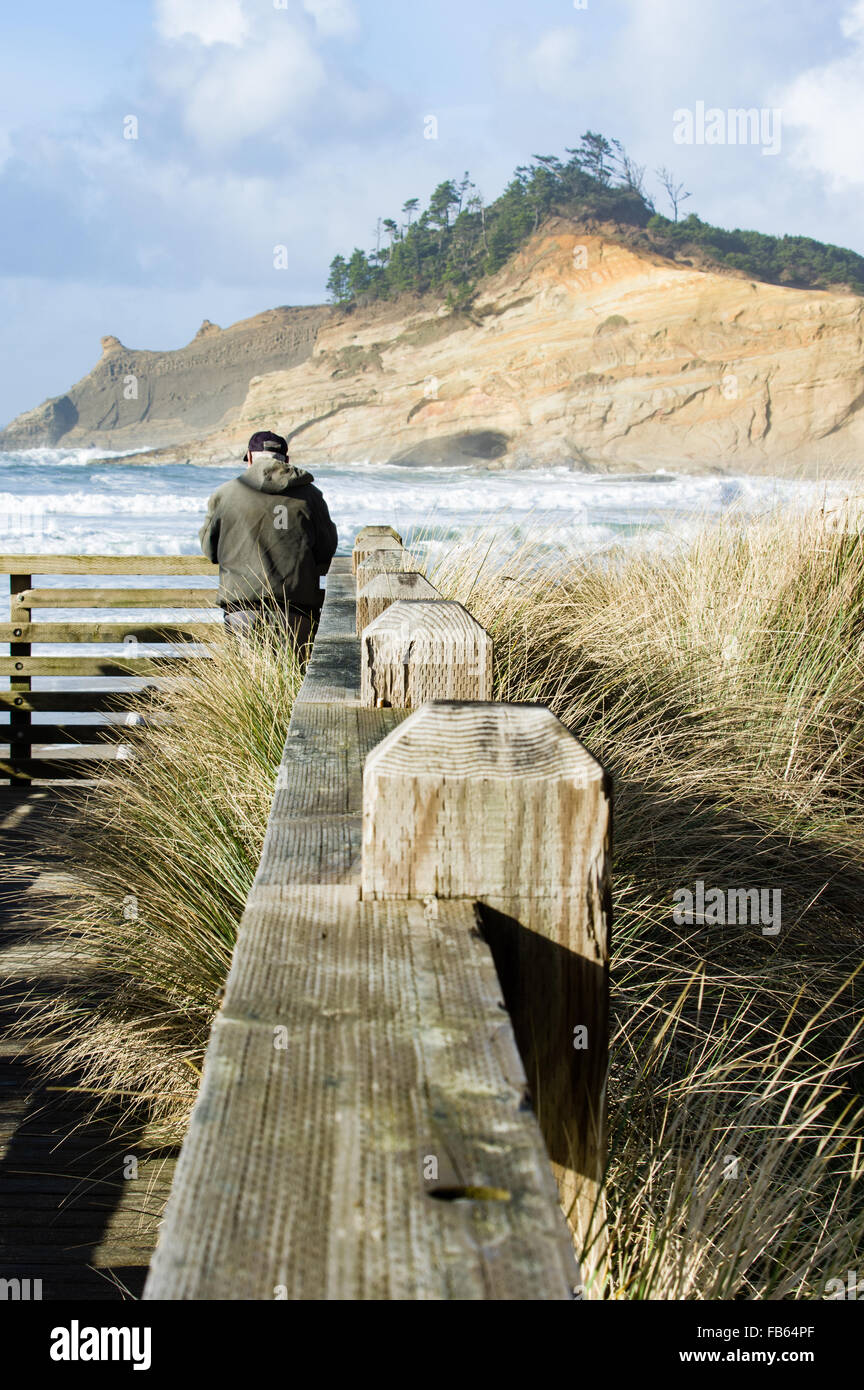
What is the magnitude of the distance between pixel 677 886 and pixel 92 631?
18.0 ft

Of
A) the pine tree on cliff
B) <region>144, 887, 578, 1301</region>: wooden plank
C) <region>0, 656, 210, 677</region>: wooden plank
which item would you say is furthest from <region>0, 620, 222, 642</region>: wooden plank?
the pine tree on cliff

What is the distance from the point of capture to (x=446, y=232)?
9512 cm

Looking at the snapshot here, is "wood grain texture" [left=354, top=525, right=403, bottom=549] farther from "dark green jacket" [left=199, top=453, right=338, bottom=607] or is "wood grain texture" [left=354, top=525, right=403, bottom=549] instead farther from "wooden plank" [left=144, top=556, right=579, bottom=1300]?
"wooden plank" [left=144, top=556, right=579, bottom=1300]

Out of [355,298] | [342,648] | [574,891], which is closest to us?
[574,891]

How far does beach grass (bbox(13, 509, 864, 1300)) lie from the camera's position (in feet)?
5.34

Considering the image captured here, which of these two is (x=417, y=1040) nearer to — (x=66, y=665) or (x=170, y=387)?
(x=66, y=665)

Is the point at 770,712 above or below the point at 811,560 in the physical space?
below

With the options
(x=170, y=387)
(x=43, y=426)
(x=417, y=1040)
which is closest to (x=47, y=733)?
(x=417, y=1040)

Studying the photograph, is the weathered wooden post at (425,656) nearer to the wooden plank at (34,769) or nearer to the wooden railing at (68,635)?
the wooden railing at (68,635)

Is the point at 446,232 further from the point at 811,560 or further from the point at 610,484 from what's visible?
the point at 811,560

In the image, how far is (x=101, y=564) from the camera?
7.05 meters
